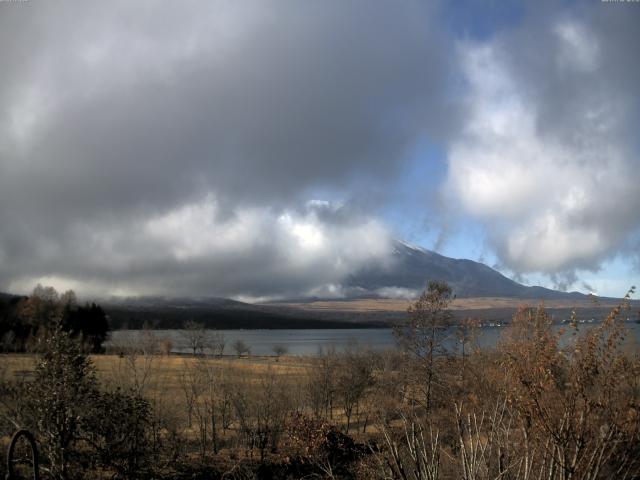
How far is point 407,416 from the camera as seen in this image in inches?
807

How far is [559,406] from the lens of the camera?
798 centimetres

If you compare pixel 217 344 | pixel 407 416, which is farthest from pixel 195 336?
pixel 407 416

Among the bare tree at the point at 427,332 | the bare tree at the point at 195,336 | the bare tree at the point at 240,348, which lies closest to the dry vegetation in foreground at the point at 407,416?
the bare tree at the point at 427,332

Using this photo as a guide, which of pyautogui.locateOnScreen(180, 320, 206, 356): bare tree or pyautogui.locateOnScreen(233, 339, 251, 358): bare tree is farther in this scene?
pyautogui.locateOnScreen(233, 339, 251, 358): bare tree

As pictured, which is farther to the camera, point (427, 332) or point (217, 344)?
point (217, 344)

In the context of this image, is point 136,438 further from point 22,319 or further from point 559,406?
point 22,319

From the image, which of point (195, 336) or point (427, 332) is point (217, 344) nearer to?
point (195, 336)

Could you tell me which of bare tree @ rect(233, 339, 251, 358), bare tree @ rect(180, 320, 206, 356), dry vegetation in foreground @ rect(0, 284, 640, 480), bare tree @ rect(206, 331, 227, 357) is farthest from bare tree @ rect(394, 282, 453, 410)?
bare tree @ rect(233, 339, 251, 358)

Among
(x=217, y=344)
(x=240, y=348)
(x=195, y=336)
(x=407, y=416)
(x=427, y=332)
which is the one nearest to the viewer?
(x=407, y=416)

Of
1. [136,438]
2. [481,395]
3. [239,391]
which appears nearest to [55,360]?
[136,438]

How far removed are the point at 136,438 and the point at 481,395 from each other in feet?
50.2

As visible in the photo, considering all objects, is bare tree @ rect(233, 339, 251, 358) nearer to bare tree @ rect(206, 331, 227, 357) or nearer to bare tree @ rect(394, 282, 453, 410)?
bare tree @ rect(206, 331, 227, 357)

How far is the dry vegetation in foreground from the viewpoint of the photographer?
24.0 feet

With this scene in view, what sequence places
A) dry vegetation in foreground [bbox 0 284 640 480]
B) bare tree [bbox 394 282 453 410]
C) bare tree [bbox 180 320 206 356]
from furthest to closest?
1. bare tree [bbox 180 320 206 356]
2. bare tree [bbox 394 282 453 410]
3. dry vegetation in foreground [bbox 0 284 640 480]
